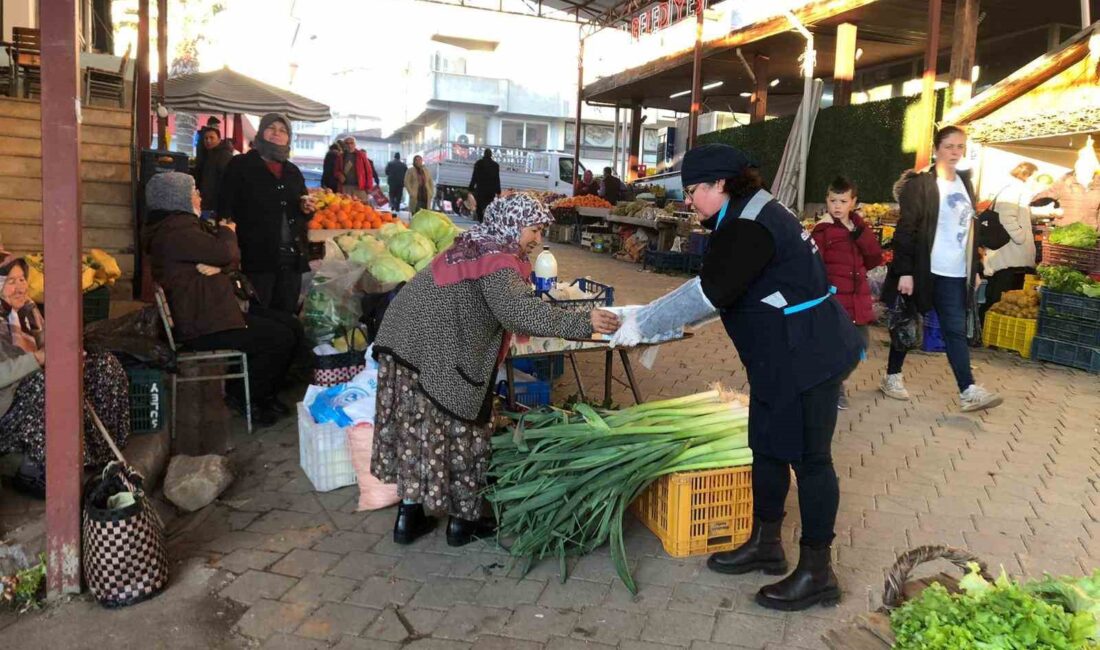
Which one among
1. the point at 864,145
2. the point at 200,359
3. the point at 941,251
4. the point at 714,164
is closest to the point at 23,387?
the point at 200,359

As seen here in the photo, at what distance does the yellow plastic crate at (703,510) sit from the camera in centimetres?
350

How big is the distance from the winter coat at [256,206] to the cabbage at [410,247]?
80cm

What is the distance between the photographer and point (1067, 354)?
7652 millimetres

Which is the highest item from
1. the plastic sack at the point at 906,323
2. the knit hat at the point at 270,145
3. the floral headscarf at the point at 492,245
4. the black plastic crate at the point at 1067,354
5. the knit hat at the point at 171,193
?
the knit hat at the point at 270,145

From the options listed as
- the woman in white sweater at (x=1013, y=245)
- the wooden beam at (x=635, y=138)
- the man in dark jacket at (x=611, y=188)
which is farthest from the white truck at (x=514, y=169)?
the woman in white sweater at (x=1013, y=245)

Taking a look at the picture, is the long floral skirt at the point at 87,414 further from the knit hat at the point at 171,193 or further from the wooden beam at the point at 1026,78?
the wooden beam at the point at 1026,78

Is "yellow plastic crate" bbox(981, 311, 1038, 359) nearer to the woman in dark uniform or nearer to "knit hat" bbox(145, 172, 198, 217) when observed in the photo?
the woman in dark uniform

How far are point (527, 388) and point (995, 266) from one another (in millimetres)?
6065

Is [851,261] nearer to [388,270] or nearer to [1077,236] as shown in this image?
[388,270]

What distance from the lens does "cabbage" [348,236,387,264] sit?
6358 millimetres

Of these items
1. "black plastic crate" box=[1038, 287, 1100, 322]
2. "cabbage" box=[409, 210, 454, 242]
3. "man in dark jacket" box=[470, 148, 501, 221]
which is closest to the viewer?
"cabbage" box=[409, 210, 454, 242]

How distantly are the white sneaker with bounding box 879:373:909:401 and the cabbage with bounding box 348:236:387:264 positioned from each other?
3.94 m

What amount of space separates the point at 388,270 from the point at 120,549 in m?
3.28

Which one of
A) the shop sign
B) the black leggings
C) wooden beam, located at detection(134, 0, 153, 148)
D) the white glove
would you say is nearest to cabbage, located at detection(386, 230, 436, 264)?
the white glove
